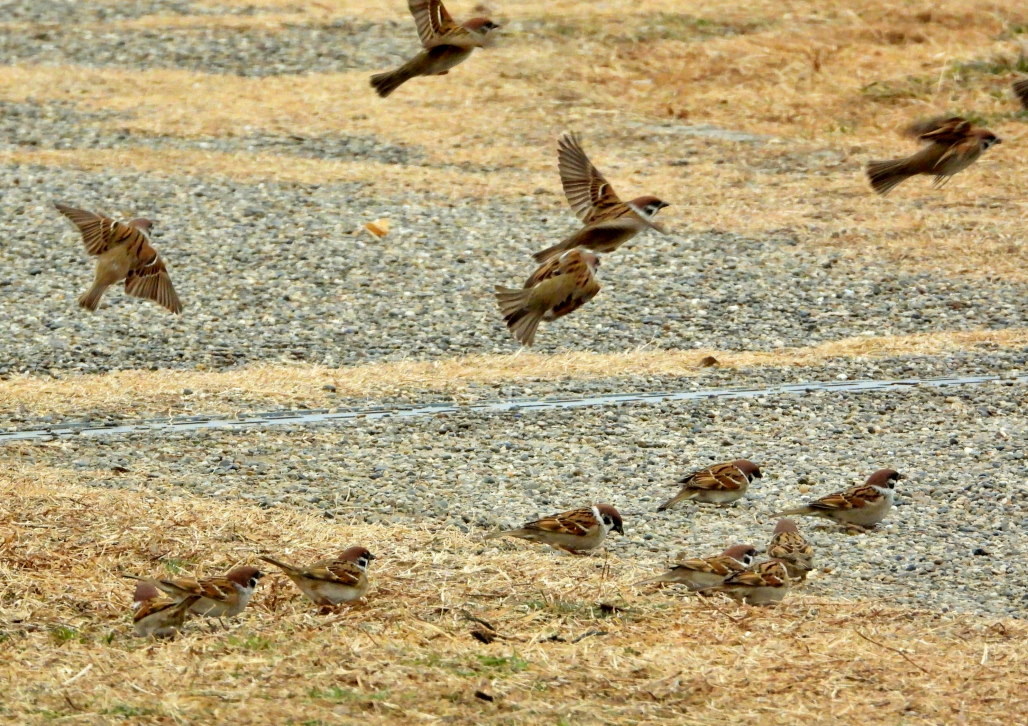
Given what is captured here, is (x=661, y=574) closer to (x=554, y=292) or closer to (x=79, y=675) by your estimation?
(x=554, y=292)

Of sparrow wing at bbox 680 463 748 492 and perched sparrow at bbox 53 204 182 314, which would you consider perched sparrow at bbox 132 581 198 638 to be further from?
sparrow wing at bbox 680 463 748 492

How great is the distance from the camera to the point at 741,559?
315 inches

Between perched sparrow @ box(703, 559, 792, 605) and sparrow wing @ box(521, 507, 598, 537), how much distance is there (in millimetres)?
990

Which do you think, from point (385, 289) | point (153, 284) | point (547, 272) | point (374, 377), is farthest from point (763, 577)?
point (385, 289)

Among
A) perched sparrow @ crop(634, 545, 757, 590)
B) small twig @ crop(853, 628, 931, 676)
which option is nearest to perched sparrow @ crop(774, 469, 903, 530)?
perched sparrow @ crop(634, 545, 757, 590)

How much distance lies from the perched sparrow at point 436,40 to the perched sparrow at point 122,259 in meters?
1.69

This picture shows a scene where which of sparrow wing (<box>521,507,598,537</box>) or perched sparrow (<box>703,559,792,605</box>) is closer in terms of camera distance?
perched sparrow (<box>703,559,792,605</box>)

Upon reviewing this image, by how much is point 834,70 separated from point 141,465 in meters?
14.0

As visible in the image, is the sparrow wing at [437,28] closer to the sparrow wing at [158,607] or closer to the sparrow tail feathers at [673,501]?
the sparrow tail feathers at [673,501]

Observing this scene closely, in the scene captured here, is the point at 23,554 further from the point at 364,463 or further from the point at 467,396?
the point at 467,396

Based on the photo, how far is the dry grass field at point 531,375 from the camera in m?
6.48

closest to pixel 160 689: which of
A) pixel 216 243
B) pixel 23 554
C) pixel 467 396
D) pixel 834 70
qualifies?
pixel 23 554

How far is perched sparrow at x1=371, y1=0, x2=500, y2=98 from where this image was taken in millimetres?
9430

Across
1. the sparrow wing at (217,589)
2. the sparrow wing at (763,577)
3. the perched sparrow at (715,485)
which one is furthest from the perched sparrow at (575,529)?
the sparrow wing at (217,589)
